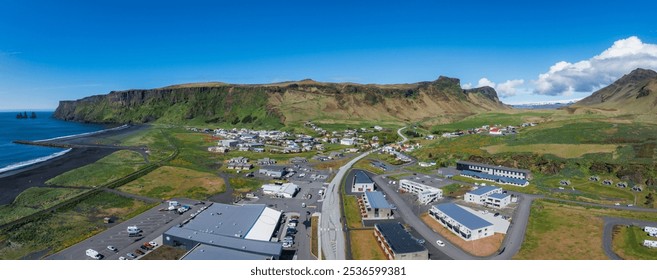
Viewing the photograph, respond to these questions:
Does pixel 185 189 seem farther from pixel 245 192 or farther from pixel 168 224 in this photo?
pixel 168 224

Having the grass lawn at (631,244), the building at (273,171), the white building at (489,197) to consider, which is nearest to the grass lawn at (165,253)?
the building at (273,171)

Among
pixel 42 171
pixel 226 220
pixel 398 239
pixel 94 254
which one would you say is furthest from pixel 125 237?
pixel 42 171

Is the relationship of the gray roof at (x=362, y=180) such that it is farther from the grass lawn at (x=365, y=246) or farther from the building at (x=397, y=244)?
the building at (x=397, y=244)

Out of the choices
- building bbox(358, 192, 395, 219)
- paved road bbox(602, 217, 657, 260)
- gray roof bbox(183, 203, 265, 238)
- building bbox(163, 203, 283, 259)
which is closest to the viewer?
building bbox(163, 203, 283, 259)

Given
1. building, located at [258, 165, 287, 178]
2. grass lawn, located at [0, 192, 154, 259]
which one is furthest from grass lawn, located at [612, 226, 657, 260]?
grass lawn, located at [0, 192, 154, 259]

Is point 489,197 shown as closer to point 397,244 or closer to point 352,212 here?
point 352,212

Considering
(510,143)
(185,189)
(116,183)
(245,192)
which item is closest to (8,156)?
(116,183)

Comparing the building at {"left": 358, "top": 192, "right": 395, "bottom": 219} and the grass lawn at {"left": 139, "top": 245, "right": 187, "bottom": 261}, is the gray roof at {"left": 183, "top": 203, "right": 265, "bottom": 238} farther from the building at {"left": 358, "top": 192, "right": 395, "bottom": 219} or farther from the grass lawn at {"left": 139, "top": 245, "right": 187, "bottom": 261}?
the building at {"left": 358, "top": 192, "right": 395, "bottom": 219}
